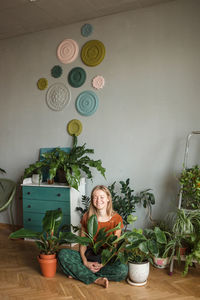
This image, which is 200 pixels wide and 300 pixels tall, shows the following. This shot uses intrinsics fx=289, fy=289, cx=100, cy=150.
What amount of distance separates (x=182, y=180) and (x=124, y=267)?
3.11 ft

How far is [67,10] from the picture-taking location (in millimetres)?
3420

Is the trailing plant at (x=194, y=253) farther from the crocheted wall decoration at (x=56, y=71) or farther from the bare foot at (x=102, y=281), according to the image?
the crocheted wall decoration at (x=56, y=71)

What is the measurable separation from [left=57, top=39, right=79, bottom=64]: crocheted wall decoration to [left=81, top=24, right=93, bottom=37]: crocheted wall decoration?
0.56ft

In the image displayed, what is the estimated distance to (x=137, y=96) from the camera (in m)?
3.40

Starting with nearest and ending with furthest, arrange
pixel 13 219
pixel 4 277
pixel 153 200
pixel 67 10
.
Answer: pixel 4 277
pixel 153 200
pixel 67 10
pixel 13 219

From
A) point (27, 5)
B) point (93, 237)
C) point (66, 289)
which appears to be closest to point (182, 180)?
point (93, 237)

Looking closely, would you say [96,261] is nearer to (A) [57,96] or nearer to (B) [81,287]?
(B) [81,287]

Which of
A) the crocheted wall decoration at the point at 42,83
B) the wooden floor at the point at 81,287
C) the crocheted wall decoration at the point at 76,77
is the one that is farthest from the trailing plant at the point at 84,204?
the crocheted wall decoration at the point at 42,83

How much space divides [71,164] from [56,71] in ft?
4.42

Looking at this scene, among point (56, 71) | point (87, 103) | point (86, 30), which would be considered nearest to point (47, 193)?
point (87, 103)

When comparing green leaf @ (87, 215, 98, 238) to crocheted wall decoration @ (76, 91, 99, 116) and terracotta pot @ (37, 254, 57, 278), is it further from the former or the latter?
crocheted wall decoration @ (76, 91, 99, 116)

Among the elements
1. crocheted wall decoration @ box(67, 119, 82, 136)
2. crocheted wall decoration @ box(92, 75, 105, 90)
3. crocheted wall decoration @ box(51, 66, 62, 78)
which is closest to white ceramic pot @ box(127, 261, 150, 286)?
crocheted wall decoration @ box(67, 119, 82, 136)

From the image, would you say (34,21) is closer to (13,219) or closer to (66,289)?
(13,219)

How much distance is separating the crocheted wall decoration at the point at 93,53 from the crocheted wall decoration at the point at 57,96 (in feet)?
1.52
